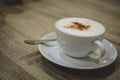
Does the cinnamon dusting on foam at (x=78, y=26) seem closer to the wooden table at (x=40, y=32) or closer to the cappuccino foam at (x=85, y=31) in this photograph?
the cappuccino foam at (x=85, y=31)

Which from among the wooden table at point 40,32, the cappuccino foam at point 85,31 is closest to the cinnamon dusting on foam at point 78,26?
the cappuccino foam at point 85,31

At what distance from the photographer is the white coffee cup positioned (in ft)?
1.58

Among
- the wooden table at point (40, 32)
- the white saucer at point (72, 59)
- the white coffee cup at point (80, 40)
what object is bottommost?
the wooden table at point (40, 32)

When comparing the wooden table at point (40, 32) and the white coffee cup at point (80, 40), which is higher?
the white coffee cup at point (80, 40)

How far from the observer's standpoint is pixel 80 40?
48cm

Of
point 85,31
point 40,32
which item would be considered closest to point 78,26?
point 85,31

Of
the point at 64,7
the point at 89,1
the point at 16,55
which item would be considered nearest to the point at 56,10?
the point at 64,7

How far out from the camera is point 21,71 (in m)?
0.49

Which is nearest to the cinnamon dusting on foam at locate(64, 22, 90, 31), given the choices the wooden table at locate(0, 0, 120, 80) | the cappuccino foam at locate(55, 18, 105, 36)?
the cappuccino foam at locate(55, 18, 105, 36)

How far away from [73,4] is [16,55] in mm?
619

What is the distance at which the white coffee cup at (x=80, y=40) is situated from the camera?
0.48 m

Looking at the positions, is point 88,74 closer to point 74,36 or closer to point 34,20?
point 74,36

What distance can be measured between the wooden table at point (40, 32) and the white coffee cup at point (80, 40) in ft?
0.16

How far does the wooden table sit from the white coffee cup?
50mm
